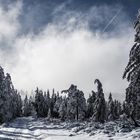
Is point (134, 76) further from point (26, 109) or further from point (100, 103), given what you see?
point (26, 109)

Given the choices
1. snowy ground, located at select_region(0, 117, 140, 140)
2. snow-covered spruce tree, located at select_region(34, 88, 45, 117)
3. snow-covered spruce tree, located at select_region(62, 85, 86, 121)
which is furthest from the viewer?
snow-covered spruce tree, located at select_region(34, 88, 45, 117)

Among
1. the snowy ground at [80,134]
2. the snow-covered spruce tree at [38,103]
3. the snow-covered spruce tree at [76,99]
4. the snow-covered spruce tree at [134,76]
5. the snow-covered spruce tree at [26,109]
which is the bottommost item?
the snowy ground at [80,134]

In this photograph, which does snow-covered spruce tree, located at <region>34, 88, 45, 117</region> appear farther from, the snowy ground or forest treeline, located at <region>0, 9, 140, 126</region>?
the snowy ground

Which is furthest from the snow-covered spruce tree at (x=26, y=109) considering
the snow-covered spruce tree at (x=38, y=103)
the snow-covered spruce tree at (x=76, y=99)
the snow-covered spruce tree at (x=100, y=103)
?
the snow-covered spruce tree at (x=100, y=103)

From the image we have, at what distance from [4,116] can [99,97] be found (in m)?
19.0

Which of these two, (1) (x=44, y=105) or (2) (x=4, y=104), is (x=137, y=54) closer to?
(2) (x=4, y=104)

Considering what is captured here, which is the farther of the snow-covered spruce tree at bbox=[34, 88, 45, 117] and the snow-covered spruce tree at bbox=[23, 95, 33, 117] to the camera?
the snow-covered spruce tree at bbox=[23, 95, 33, 117]

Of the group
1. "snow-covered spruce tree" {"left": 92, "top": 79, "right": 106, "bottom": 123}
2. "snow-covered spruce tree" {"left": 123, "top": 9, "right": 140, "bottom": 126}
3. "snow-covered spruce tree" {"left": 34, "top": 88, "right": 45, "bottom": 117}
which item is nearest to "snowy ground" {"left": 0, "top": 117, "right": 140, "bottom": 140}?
"snow-covered spruce tree" {"left": 123, "top": 9, "right": 140, "bottom": 126}

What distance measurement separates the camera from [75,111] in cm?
8444

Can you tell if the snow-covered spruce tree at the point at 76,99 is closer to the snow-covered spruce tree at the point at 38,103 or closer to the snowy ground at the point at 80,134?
the snowy ground at the point at 80,134

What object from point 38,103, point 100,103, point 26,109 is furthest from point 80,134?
point 26,109

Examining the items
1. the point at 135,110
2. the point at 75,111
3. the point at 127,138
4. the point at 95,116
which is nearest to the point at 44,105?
the point at 75,111

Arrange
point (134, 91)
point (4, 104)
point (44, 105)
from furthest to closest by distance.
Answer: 1. point (44, 105)
2. point (4, 104)
3. point (134, 91)

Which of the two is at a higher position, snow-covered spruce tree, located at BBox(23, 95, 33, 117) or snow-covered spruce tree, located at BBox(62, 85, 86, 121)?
snow-covered spruce tree, located at BBox(23, 95, 33, 117)
